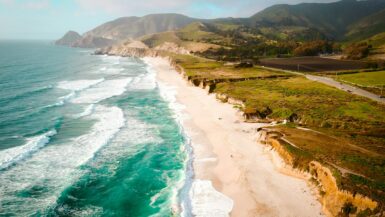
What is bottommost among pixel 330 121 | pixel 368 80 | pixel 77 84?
pixel 330 121

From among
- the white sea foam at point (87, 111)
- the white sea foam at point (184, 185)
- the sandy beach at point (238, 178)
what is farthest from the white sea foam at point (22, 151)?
the sandy beach at point (238, 178)

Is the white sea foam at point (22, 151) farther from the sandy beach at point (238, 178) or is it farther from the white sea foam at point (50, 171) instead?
the sandy beach at point (238, 178)

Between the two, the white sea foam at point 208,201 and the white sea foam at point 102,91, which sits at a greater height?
the white sea foam at point 102,91

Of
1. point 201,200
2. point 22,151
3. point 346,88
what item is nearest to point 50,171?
point 22,151

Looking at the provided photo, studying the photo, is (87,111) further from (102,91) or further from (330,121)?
(330,121)

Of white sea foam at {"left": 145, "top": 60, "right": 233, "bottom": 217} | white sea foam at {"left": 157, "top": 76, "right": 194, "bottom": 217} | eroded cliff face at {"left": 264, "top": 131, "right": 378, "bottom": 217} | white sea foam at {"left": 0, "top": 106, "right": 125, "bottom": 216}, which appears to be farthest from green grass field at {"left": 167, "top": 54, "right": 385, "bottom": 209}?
white sea foam at {"left": 0, "top": 106, "right": 125, "bottom": 216}

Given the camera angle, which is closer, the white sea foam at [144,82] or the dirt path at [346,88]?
the dirt path at [346,88]

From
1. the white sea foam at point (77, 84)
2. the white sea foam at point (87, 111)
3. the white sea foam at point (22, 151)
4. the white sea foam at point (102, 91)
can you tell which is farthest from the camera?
the white sea foam at point (77, 84)
